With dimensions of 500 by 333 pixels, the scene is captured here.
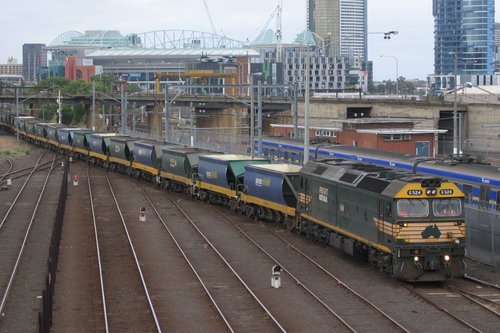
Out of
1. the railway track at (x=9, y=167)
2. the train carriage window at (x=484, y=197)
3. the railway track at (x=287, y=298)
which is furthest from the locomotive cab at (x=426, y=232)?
the railway track at (x=9, y=167)

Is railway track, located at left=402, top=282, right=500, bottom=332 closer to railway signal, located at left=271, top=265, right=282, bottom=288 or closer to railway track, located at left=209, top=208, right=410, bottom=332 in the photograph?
railway track, located at left=209, top=208, right=410, bottom=332

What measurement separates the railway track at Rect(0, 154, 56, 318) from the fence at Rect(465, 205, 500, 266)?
15725 mm

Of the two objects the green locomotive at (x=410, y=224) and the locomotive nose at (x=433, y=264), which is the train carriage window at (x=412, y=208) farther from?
the locomotive nose at (x=433, y=264)

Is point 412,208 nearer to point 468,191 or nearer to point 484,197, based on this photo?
point 484,197

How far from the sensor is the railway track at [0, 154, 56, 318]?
2858cm

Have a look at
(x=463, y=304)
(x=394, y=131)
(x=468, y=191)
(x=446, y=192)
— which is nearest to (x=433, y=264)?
(x=463, y=304)

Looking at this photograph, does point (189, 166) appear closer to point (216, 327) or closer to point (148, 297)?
point (148, 297)

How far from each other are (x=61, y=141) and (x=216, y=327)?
74.9 m

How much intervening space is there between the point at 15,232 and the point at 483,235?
69.8ft

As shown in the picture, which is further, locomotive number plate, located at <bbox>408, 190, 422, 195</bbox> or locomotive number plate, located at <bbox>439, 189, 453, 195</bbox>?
locomotive number plate, located at <bbox>439, 189, 453, 195</bbox>

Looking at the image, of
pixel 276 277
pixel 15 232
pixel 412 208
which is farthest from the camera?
pixel 15 232

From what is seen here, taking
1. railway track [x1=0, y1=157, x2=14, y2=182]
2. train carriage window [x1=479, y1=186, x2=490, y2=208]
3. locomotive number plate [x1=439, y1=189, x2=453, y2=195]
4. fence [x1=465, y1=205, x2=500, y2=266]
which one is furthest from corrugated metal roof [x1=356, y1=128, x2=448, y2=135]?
locomotive number plate [x1=439, y1=189, x2=453, y2=195]

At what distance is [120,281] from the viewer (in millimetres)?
27812

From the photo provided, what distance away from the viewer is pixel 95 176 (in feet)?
234
